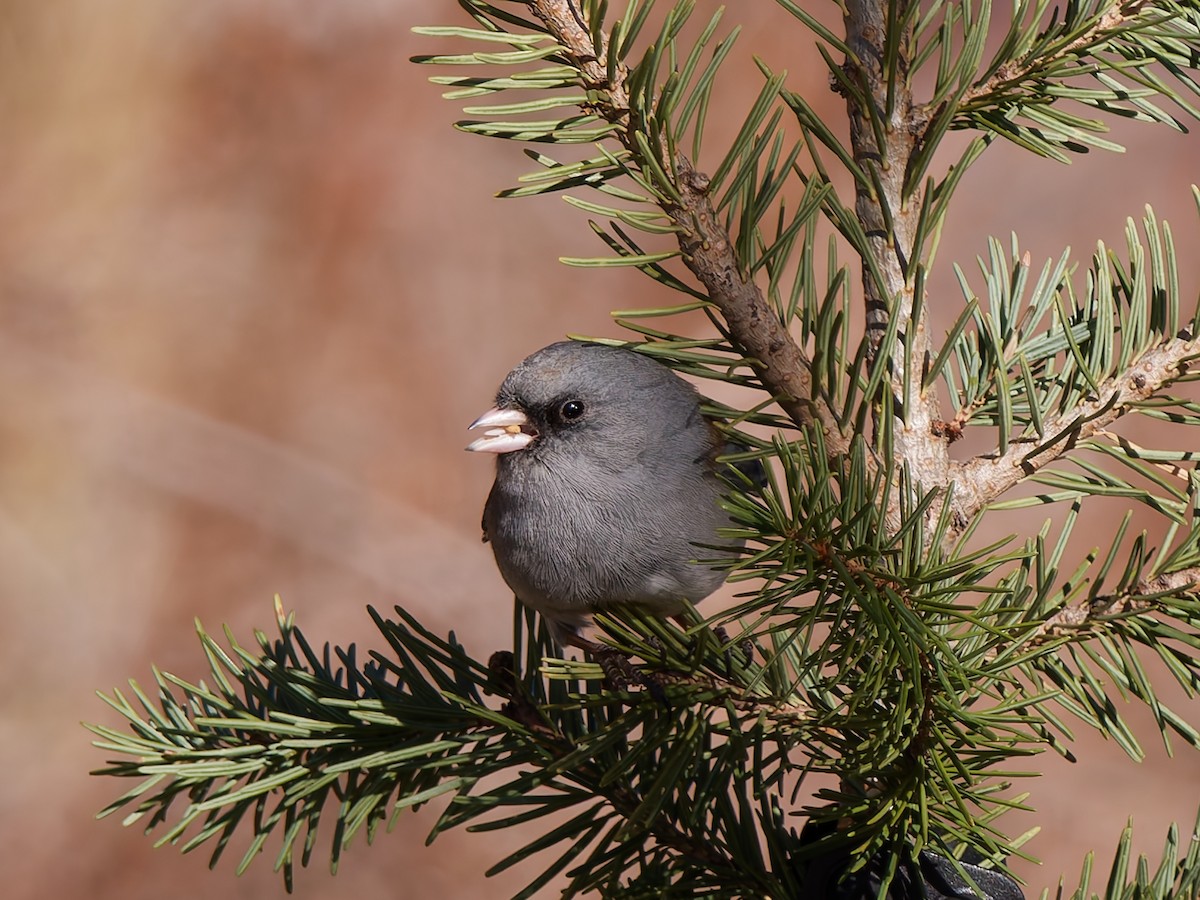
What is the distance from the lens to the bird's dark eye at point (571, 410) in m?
1.14

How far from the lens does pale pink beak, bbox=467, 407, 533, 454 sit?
1140mm

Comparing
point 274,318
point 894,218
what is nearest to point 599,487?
point 894,218

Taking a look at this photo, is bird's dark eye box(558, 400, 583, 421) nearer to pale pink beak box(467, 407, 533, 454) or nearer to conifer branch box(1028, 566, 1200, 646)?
pale pink beak box(467, 407, 533, 454)

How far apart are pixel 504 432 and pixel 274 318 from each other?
1.53m

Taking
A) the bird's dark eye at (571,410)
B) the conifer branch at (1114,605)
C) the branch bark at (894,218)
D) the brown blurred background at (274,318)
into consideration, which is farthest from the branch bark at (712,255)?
the brown blurred background at (274,318)

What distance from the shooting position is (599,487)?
1049mm

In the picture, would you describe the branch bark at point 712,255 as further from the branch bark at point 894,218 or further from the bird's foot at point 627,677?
the bird's foot at point 627,677

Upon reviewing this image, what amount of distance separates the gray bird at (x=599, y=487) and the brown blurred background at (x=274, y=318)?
134 cm

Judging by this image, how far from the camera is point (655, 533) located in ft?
3.15

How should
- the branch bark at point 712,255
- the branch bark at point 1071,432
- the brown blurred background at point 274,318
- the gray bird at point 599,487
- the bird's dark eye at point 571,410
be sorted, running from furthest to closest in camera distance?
the brown blurred background at point 274,318 < the bird's dark eye at point 571,410 < the gray bird at point 599,487 < the branch bark at point 1071,432 < the branch bark at point 712,255

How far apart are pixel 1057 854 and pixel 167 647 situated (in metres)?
1.90

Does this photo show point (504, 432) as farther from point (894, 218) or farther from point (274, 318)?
point (274, 318)

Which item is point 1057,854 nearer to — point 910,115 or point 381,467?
point 381,467

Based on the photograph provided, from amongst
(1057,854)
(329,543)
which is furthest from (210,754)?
(1057,854)
